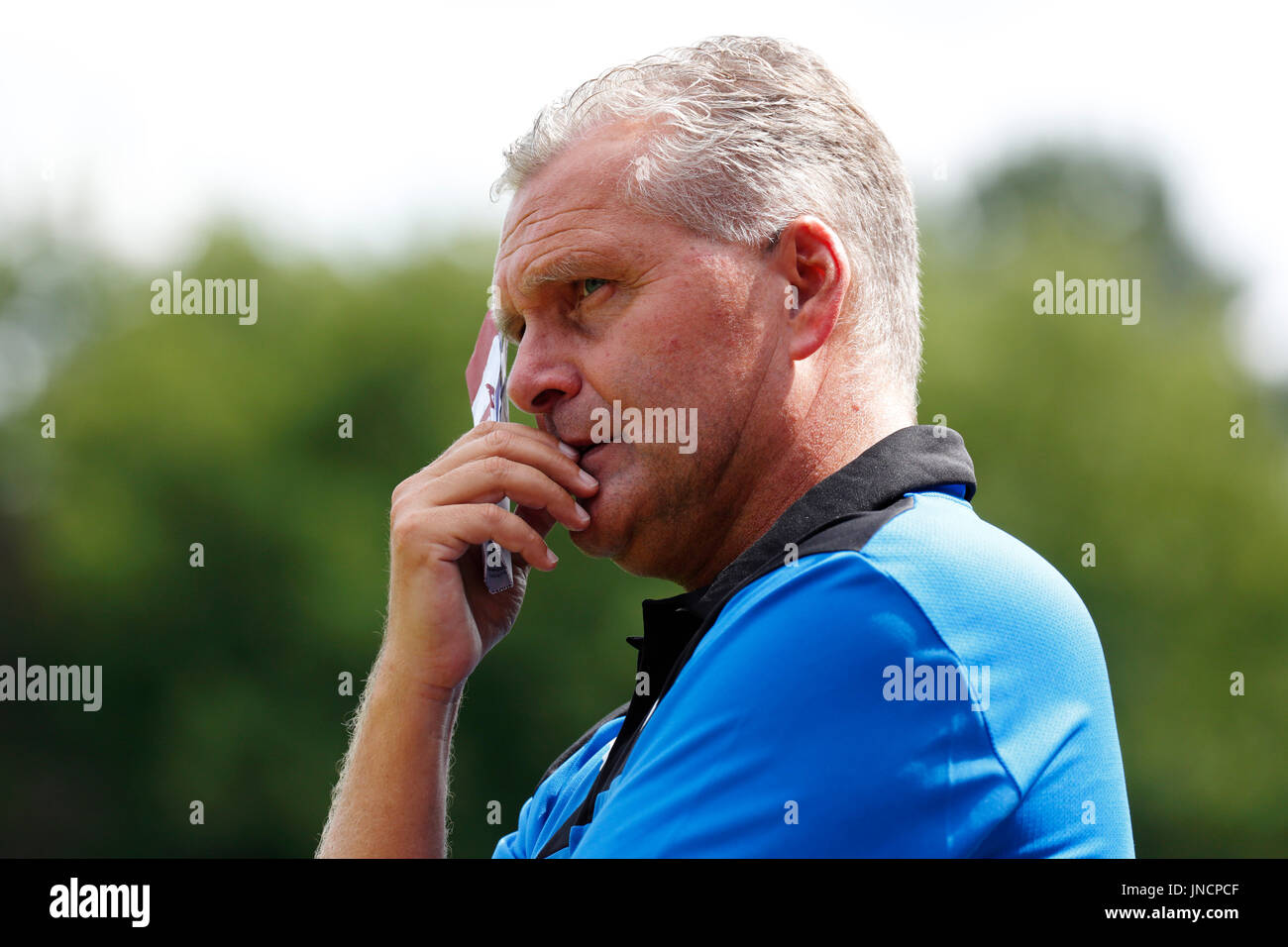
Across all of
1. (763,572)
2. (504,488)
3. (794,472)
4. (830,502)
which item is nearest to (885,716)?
(763,572)

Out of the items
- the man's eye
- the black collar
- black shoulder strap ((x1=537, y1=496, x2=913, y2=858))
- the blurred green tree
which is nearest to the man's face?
the man's eye

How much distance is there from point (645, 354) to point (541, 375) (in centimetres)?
27

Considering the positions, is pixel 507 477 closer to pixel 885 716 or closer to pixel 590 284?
pixel 590 284

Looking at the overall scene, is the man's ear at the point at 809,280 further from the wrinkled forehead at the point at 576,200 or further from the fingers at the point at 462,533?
the fingers at the point at 462,533

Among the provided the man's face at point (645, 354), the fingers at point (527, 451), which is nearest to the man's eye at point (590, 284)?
the man's face at point (645, 354)

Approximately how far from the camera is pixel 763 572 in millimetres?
2406

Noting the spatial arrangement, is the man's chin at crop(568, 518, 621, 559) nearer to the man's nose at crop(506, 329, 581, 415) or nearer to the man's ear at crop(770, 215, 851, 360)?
the man's nose at crop(506, 329, 581, 415)

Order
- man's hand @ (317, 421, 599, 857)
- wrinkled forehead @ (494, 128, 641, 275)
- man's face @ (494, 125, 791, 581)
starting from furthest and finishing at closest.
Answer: man's hand @ (317, 421, 599, 857)
wrinkled forehead @ (494, 128, 641, 275)
man's face @ (494, 125, 791, 581)

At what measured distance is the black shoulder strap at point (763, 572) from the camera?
229 cm

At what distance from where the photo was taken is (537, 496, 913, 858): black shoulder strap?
2285mm

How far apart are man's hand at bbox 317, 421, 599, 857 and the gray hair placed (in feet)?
2.06

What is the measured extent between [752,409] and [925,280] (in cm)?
2728

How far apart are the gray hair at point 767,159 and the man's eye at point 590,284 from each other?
183mm
